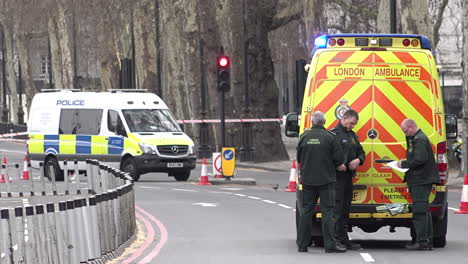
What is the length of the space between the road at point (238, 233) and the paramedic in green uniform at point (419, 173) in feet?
1.19

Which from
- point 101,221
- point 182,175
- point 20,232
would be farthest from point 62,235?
point 182,175

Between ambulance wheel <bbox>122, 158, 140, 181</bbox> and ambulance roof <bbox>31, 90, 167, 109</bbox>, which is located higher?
ambulance roof <bbox>31, 90, 167, 109</bbox>

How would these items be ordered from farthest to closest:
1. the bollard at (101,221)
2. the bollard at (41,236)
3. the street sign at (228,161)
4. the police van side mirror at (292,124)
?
1. the street sign at (228,161)
2. the police van side mirror at (292,124)
3. the bollard at (101,221)
4. the bollard at (41,236)

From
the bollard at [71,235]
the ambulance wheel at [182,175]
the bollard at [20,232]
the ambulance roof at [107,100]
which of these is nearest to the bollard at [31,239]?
the bollard at [20,232]

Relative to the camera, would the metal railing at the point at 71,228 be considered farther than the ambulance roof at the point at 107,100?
No

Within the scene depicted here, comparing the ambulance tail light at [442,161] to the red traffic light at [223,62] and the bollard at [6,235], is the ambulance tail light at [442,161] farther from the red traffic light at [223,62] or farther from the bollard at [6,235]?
the red traffic light at [223,62]

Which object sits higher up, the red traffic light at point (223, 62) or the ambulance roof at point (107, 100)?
the red traffic light at point (223, 62)

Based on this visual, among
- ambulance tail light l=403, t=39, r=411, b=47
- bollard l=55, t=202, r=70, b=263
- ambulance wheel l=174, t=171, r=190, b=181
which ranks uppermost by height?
ambulance tail light l=403, t=39, r=411, b=47

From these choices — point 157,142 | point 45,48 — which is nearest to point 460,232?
point 157,142

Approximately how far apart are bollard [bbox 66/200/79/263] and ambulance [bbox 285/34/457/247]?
12.4 feet

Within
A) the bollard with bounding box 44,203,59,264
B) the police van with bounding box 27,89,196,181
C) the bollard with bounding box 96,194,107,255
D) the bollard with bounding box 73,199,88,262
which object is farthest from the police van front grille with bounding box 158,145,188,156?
the bollard with bounding box 44,203,59,264

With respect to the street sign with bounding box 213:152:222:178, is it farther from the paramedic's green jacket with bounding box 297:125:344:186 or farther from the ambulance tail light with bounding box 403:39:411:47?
the paramedic's green jacket with bounding box 297:125:344:186

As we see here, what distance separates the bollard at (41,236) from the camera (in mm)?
12539

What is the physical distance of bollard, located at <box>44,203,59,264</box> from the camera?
12.9 metres
